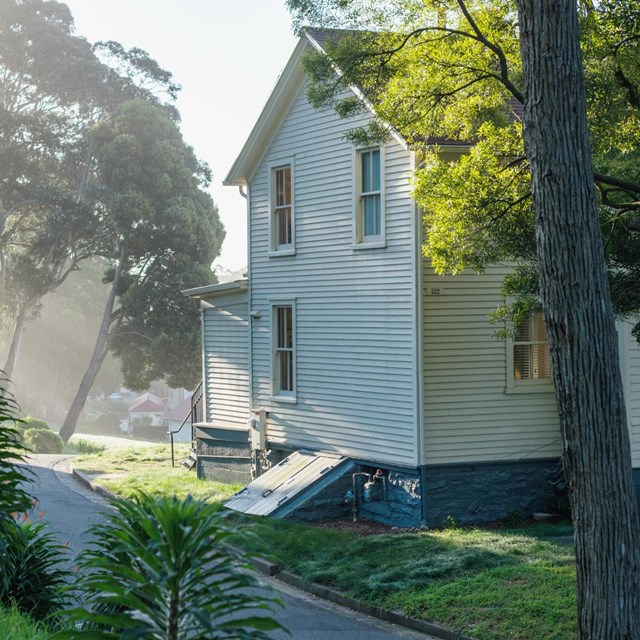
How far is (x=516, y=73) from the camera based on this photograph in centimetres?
1470

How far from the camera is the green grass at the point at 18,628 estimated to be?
24.1 feet

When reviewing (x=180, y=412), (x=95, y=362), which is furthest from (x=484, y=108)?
(x=180, y=412)

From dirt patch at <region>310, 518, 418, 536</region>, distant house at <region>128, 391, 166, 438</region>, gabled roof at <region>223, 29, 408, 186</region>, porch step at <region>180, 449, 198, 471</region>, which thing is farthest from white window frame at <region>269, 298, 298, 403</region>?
distant house at <region>128, 391, 166, 438</region>

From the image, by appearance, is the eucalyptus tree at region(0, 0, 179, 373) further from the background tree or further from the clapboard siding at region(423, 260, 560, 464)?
the clapboard siding at region(423, 260, 560, 464)

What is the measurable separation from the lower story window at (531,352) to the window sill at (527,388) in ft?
0.42

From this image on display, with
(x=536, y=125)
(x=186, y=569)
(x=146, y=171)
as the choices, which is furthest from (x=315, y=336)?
(x=146, y=171)

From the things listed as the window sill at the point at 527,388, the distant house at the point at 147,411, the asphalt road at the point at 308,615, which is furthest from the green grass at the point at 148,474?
the distant house at the point at 147,411

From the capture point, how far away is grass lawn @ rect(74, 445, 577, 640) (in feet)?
36.7

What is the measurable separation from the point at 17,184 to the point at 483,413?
1225 inches

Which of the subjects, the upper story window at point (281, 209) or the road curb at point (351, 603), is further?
the upper story window at point (281, 209)

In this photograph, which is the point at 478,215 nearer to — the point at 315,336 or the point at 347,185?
the point at 347,185

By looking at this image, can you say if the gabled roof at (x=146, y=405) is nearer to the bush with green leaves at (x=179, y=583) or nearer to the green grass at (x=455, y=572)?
the green grass at (x=455, y=572)

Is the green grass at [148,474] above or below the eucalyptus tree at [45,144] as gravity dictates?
below

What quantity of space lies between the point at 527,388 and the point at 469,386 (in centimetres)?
114
